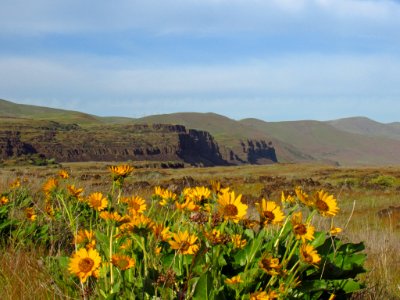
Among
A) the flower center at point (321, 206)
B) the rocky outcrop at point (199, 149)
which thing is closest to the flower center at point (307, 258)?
the flower center at point (321, 206)

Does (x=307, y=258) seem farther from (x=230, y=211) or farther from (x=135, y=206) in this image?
(x=135, y=206)

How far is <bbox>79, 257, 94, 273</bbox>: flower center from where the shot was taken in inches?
78.3

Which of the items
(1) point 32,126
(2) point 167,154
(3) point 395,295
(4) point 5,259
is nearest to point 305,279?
(3) point 395,295

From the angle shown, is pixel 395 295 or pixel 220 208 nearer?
pixel 220 208

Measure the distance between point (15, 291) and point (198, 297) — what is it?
3.80 ft

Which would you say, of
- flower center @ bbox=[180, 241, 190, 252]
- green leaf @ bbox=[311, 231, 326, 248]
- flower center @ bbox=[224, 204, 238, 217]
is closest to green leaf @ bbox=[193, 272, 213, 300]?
flower center @ bbox=[180, 241, 190, 252]

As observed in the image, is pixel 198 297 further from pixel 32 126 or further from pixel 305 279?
pixel 32 126

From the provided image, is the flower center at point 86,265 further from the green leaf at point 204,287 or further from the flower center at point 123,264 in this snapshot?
the green leaf at point 204,287

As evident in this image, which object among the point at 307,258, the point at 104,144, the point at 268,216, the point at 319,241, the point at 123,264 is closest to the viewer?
the point at 123,264

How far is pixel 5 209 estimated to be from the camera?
412 centimetres

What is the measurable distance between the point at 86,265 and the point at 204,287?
18.9 inches

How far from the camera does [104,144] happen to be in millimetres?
128625

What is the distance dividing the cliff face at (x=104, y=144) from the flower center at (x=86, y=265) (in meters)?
109

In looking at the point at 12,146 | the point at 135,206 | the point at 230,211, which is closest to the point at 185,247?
the point at 230,211
